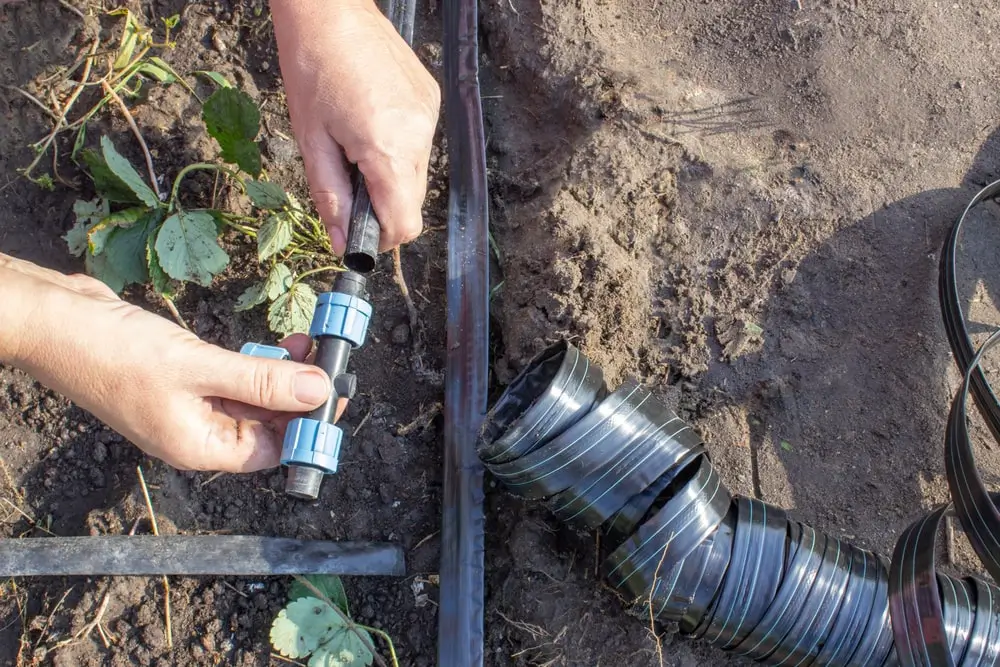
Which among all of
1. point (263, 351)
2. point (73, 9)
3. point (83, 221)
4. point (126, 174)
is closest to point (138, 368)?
point (263, 351)

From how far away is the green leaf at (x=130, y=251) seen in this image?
2.04m

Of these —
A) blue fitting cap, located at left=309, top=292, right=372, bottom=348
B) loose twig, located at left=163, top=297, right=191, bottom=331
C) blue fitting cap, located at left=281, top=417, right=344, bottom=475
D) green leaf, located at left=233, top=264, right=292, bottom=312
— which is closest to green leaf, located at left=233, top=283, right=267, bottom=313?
green leaf, located at left=233, top=264, right=292, bottom=312

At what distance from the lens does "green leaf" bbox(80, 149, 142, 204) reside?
2045mm

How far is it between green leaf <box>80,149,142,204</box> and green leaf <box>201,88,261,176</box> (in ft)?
1.04

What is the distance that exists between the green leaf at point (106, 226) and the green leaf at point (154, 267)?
7 cm

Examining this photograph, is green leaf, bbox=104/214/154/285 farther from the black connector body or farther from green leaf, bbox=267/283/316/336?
the black connector body

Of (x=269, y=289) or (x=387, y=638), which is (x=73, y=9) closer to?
(x=269, y=289)

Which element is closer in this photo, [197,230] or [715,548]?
[715,548]

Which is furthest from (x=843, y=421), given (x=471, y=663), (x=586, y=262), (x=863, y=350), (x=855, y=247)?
(x=471, y=663)

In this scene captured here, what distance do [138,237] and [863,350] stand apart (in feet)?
6.74

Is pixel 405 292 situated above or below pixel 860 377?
below

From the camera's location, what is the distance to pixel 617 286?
6.56 ft

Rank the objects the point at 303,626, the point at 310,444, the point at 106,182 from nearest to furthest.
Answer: the point at 310,444
the point at 303,626
the point at 106,182

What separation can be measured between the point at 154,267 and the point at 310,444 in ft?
2.82
